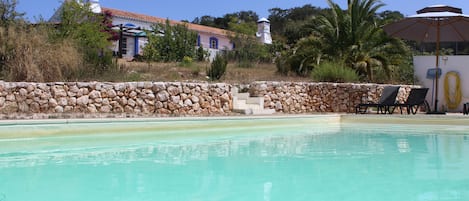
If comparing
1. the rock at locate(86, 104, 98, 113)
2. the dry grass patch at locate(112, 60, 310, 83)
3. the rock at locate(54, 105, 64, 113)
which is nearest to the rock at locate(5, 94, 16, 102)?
the rock at locate(54, 105, 64, 113)

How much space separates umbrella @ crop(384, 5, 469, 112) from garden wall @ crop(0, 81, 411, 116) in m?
2.09

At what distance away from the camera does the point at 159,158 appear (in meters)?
6.43

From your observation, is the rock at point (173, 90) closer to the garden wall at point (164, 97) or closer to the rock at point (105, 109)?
the garden wall at point (164, 97)

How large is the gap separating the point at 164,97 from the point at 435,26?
8.75 metres

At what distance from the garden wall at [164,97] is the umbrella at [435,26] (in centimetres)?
209

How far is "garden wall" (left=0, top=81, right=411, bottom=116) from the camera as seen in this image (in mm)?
10508

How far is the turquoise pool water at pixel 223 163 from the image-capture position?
4.25 metres

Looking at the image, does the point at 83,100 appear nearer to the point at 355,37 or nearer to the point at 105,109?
the point at 105,109

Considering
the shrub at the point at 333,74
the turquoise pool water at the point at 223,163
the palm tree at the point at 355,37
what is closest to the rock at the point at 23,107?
the turquoise pool water at the point at 223,163

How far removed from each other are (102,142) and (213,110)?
4883 mm

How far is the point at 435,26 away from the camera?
1424 centimetres

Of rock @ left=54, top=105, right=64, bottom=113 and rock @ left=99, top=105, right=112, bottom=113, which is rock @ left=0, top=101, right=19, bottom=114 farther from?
rock @ left=99, top=105, right=112, bottom=113

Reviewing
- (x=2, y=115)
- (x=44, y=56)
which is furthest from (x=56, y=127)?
(x=44, y=56)

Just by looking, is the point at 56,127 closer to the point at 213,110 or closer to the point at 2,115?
the point at 2,115
